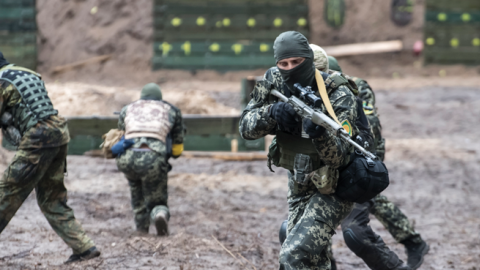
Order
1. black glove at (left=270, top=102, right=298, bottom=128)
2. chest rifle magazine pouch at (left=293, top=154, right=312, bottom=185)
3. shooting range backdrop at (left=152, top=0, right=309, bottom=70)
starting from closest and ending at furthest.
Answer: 1. black glove at (left=270, top=102, right=298, bottom=128)
2. chest rifle magazine pouch at (left=293, top=154, right=312, bottom=185)
3. shooting range backdrop at (left=152, top=0, right=309, bottom=70)

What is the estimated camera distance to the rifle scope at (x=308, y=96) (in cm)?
321

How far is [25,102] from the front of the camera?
4.50 m

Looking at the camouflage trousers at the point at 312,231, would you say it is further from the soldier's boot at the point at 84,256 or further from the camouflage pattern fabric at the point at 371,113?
the soldier's boot at the point at 84,256

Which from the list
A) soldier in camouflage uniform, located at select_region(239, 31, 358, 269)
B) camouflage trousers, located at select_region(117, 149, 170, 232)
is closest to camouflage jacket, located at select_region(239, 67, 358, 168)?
soldier in camouflage uniform, located at select_region(239, 31, 358, 269)

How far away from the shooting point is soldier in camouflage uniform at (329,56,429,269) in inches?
177

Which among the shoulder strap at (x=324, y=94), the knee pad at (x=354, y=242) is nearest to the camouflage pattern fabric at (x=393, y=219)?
the knee pad at (x=354, y=242)

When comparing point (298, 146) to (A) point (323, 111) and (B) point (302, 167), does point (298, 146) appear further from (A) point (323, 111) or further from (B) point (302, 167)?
(A) point (323, 111)

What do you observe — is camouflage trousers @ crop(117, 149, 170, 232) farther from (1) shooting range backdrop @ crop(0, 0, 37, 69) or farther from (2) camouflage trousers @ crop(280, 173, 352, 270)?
(1) shooting range backdrop @ crop(0, 0, 37, 69)

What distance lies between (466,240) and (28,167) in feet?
15.2

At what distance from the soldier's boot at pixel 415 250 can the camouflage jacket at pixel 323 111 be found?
2.04 m

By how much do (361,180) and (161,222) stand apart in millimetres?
2851

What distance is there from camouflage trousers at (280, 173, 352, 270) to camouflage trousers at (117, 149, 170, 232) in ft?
8.21

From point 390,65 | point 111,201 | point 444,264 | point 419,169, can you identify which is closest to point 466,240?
point 444,264

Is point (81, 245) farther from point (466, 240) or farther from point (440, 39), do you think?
point (440, 39)
